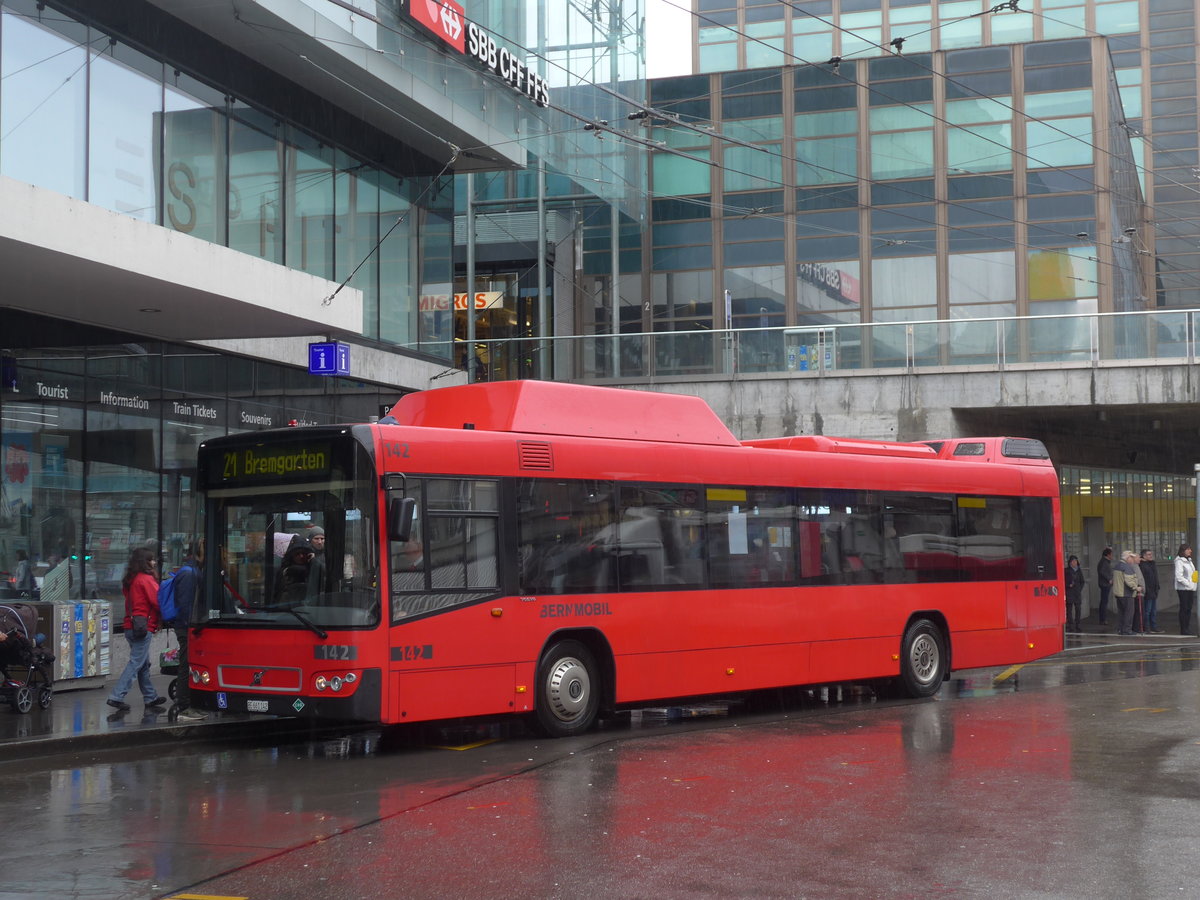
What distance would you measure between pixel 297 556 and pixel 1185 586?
870 inches

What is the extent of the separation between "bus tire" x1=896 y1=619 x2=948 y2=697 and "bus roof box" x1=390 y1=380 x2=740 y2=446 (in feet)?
11.9

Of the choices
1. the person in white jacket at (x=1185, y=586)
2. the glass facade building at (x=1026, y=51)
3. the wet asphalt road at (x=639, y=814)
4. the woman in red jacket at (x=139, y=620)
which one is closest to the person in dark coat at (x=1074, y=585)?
the person in white jacket at (x=1185, y=586)

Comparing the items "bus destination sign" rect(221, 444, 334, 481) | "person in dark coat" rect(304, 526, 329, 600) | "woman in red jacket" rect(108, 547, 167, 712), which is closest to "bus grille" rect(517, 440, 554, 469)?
"bus destination sign" rect(221, 444, 334, 481)

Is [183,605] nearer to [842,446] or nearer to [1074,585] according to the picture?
[842,446]

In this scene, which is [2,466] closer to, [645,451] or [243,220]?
[243,220]

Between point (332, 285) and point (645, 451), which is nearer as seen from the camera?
point (645, 451)

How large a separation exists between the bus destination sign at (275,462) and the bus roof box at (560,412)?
1457 millimetres

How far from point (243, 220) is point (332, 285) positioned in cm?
377

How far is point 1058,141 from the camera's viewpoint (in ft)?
132

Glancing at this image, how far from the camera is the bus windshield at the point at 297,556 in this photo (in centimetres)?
1113

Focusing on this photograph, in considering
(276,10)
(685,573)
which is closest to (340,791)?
Result: (685,573)

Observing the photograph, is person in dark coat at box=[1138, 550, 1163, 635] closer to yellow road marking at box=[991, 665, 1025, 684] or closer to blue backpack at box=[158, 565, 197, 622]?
yellow road marking at box=[991, 665, 1025, 684]

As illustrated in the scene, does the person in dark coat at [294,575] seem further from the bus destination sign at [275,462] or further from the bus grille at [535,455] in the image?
the bus grille at [535,455]

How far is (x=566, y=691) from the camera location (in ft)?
41.4
